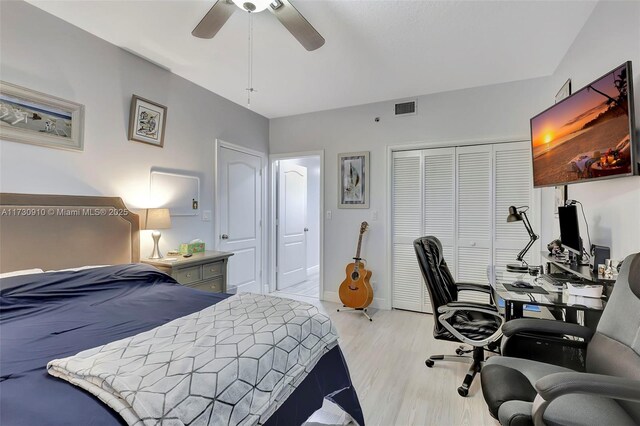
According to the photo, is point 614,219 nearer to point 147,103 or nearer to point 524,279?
point 524,279

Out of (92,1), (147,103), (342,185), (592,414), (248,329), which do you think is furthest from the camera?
(342,185)

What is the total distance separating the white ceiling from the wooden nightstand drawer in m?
1.92

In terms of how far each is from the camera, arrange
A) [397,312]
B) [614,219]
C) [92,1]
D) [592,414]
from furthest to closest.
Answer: [397,312] → [92,1] → [614,219] → [592,414]

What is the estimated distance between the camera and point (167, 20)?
2.15 metres

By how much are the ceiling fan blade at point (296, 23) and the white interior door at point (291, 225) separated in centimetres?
269

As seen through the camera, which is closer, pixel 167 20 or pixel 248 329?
pixel 248 329

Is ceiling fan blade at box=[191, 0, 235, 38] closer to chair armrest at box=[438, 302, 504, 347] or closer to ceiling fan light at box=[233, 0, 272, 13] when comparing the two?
ceiling fan light at box=[233, 0, 272, 13]

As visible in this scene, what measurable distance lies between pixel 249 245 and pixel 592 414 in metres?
3.60

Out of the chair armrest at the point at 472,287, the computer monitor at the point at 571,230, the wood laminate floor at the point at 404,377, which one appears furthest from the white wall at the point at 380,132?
the computer monitor at the point at 571,230

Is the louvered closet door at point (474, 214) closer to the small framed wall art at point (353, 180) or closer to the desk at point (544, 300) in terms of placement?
the small framed wall art at point (353, 180)

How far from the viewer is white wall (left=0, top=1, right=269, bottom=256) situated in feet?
6.39

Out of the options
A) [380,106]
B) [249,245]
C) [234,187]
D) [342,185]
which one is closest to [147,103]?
[234,187]

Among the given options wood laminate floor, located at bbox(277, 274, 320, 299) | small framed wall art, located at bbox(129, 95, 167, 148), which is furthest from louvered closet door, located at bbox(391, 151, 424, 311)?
small framed wall art, located at bbox(129, 95, 167, 148)

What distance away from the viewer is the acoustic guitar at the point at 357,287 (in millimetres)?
3508
